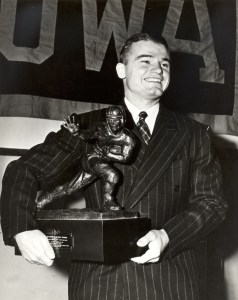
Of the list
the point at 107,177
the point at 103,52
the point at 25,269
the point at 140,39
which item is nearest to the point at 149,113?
the point at 140,39

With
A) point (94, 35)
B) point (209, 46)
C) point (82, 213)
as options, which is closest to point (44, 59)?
point (94, 35)

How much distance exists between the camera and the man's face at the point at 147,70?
1.47m

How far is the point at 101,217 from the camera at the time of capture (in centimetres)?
118

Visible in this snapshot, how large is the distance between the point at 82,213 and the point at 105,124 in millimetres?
249

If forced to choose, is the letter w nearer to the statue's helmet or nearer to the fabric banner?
the fabric banner

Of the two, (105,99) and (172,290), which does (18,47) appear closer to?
(105,99)

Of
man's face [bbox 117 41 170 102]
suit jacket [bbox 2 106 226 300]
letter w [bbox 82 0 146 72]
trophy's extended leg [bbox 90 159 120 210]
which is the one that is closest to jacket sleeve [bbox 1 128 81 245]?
suit jacket [bbox 2 106 226 300]

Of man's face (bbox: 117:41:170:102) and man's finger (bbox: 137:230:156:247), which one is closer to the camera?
man's finger (bbox: 137:230:156:247)

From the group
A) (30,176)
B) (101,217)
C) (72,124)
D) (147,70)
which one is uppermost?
(147,70)

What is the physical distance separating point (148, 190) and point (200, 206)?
0.16 metres

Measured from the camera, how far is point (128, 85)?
61.3 inches

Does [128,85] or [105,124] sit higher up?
[128,85]

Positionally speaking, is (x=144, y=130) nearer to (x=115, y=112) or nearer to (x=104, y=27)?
(x=115, y=112)

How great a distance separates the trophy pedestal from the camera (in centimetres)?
118
